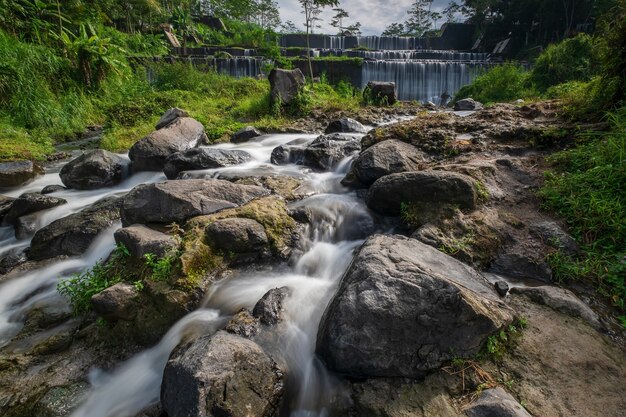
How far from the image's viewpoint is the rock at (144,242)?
11.4 feet

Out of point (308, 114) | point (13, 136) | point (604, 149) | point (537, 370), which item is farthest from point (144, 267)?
point (308, 114)

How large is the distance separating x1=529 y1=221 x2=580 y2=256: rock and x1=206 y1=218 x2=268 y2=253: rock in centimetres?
292

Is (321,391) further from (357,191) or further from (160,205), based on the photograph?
(357,191)

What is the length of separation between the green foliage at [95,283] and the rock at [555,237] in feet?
14.2

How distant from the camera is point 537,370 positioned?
87.5 inches

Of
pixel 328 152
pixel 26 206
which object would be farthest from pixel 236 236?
pixel 26 206

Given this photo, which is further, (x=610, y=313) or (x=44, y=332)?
(x=44, y=332)

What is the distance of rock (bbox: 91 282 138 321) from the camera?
9.96ft

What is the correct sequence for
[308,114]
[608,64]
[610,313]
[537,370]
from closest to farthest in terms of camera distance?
1. [537,370]
2. [610,313]
3. [608,64]
4. [308,114]

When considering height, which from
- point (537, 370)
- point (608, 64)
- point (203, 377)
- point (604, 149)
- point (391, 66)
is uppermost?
point (391, 66)

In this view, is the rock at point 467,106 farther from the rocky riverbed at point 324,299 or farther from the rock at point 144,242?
the rock at point 144,242

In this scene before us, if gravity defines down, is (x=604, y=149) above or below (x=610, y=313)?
above

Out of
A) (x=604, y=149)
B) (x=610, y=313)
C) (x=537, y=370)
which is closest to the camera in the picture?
(x=537, y=370)

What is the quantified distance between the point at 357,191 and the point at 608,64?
159 inches
